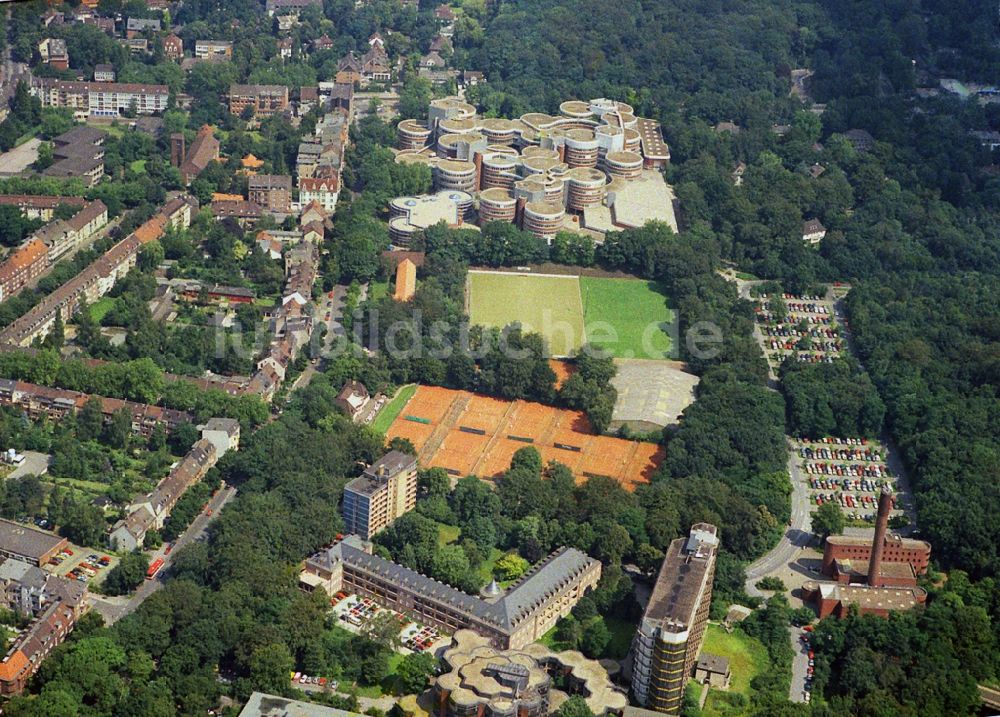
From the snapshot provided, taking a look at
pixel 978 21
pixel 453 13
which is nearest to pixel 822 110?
pixel 978 21

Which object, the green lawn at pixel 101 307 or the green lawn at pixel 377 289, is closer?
the green lawn at pixel 101 307

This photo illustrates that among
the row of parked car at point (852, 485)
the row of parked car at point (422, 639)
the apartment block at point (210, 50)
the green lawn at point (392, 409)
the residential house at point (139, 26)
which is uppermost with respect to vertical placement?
the row of parked car at point (422, 639)

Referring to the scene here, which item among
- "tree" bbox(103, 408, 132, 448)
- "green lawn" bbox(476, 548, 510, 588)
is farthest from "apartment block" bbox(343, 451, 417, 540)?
"tree" bbox(103, 408, 132, 448)

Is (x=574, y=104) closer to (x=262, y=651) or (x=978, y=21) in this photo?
Answer: (x=978, y=21)

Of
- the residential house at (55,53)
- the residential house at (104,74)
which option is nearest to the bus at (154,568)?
the residential house at (104,74)

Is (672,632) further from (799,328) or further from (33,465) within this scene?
(799,328)

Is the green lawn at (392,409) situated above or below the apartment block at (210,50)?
above

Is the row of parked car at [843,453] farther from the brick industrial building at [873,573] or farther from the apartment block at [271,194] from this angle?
the apartment block at [271,194]
